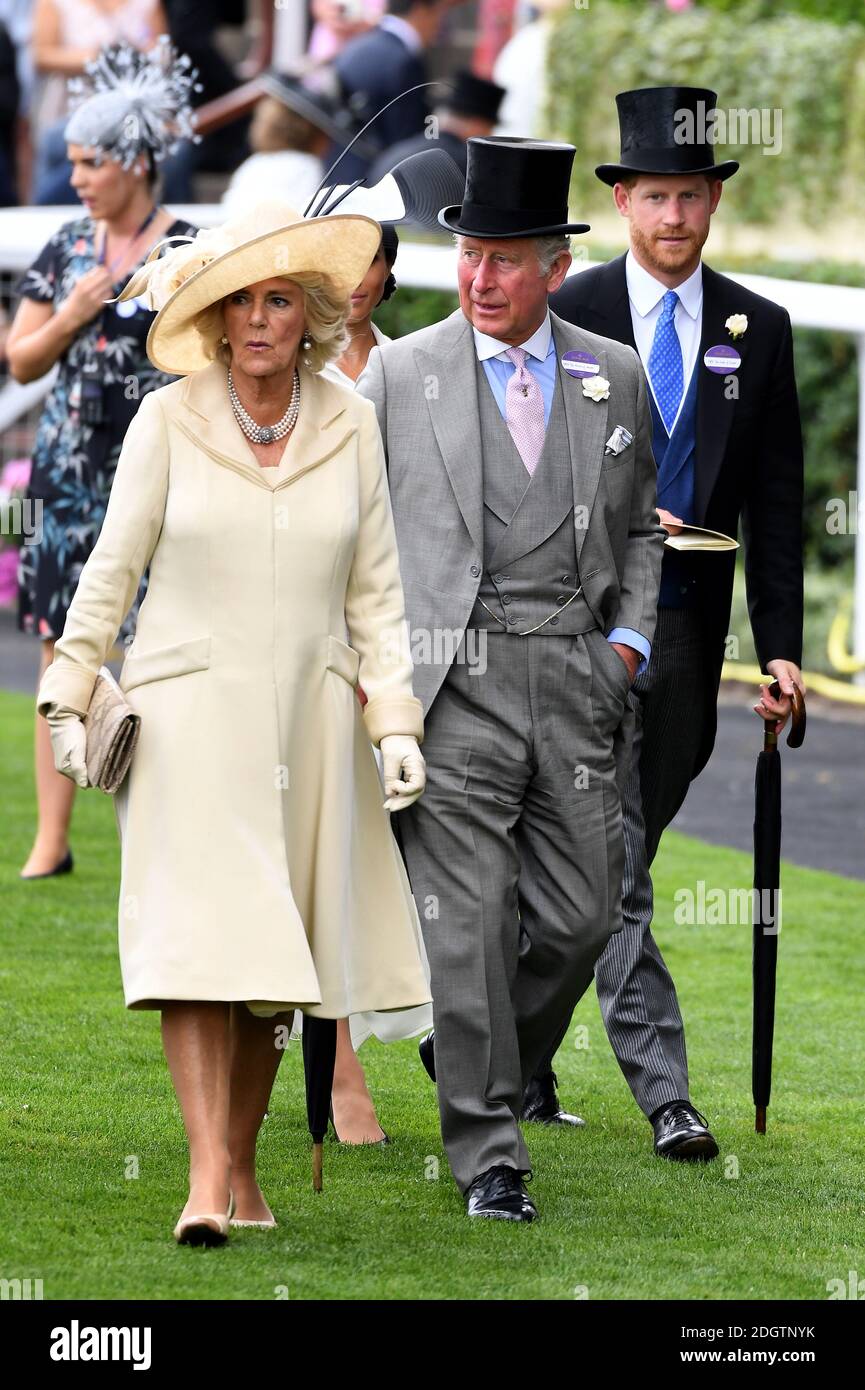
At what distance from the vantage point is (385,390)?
17.1ft

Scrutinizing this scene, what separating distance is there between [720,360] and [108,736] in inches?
77.4

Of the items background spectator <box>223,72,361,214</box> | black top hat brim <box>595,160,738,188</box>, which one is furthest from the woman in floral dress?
background spectator <box>223,72,361,214</box>

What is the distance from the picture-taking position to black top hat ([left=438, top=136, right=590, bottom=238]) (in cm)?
512

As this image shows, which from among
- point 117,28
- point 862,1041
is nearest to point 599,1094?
point 862,1041

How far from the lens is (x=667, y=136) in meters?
5.81

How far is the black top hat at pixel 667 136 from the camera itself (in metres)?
5.77

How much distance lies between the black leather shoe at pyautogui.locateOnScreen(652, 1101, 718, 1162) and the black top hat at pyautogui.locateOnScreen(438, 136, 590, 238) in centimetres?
202

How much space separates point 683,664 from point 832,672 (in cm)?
829

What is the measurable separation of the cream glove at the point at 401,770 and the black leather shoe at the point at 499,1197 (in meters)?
0.85

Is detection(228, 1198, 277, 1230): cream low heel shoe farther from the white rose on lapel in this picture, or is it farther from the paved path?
the paved path

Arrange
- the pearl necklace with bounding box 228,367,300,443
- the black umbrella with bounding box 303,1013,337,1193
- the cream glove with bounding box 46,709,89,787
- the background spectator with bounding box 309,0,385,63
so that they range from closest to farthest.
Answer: the cream glove with bounding box 46,709,89,787 < the pearl necklace with bounding box 228,367,300,443 < the black umbrella with bounding box 303,1013,337,1193 < the background spectator with bounding box 309,0,385,63

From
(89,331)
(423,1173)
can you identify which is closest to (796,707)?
(423,1173)

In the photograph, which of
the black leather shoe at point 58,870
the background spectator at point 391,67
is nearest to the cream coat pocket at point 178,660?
the black leather shoe at point 58,870
